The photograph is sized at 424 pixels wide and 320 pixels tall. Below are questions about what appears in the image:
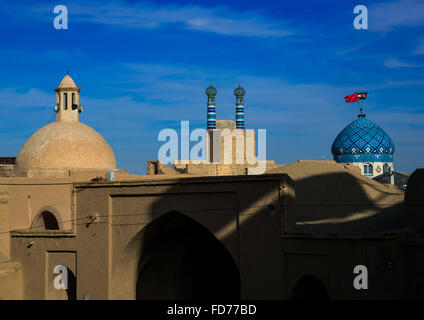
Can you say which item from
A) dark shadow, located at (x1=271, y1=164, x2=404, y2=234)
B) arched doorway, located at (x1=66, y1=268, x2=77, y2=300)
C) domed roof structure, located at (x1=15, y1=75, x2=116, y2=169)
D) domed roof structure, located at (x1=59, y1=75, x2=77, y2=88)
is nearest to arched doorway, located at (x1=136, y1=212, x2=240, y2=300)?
arched doorway, located at (x1=66, y1=268, x2=77, y2=300)

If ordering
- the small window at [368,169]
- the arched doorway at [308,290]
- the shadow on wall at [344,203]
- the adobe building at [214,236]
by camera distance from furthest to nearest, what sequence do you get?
the small window at [368,169], the shadow on wall at [344,203], the arched doorway at [308,290], the adobe building at [214,236]

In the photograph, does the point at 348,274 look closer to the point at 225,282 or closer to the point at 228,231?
the point at 228,231

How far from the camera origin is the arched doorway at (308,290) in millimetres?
16236

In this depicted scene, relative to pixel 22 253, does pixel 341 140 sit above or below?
above

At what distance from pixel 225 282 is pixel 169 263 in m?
3.83

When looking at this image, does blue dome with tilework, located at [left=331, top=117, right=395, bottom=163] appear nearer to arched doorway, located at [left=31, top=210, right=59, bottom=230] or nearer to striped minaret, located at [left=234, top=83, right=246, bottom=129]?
striped minaret, located at [left=234, top=83, right=246, bottom=129]

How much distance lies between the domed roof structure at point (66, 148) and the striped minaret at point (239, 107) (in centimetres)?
1508

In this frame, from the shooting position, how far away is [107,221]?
730 inches

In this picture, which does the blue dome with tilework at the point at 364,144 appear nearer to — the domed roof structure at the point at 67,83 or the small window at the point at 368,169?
the small window at the point at 368,169

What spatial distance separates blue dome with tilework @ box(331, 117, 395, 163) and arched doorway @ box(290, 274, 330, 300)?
3269cm

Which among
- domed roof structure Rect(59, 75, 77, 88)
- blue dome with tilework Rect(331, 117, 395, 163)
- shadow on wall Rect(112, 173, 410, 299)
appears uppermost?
domed roof structure Rect(59, 75, 77, 88)

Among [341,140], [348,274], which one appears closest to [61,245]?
[348,274]

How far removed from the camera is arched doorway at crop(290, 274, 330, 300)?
639 inches
